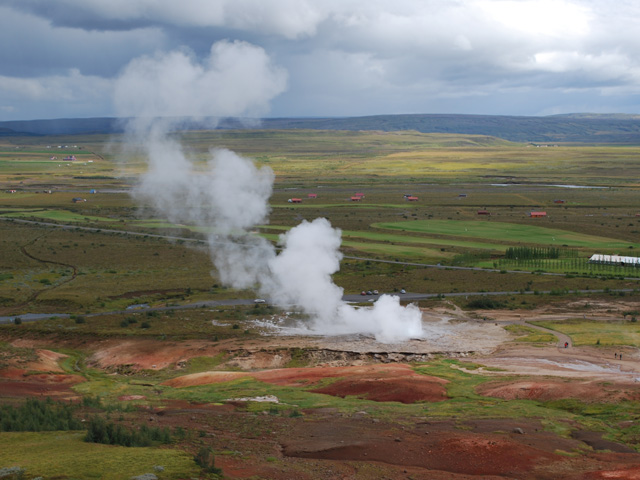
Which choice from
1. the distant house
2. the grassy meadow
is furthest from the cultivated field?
the distant house

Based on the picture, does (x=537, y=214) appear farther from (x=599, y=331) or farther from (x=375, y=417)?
(x=375, y=417)

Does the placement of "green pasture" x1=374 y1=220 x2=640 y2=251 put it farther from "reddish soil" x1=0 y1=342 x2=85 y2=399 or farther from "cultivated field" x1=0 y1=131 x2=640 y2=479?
"reddish soil" x1=0 y1=342 x2=85 y2=399

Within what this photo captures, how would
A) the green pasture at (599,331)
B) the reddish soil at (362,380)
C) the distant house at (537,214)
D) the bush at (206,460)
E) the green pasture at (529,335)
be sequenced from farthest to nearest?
the distant house at (537,214) < the green pasture at (529,335) < the green pasture at (599,331) < the reddish soil at (362,380) < the bush at (206,460)

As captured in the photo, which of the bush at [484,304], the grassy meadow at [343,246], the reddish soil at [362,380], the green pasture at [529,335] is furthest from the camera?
the grassy meadow at [343,246]

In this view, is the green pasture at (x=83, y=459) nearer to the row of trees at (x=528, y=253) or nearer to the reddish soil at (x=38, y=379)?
the reddish soil at (x=38, y=379)

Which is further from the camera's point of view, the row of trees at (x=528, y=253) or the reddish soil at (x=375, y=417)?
the row of trees at (x=528, y=253)

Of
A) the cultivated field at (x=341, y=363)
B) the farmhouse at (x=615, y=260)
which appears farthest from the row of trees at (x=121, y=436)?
the farmhouse at (x=615, y=260)
